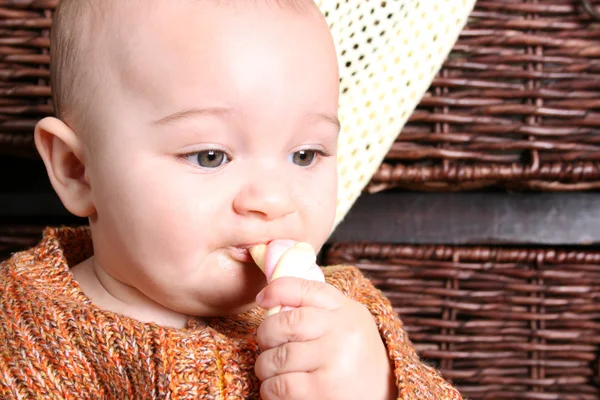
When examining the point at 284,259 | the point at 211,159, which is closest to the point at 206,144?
the point at 211,159

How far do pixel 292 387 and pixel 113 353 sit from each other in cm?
19

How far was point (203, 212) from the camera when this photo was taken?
67cm

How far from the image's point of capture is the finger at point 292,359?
62cm

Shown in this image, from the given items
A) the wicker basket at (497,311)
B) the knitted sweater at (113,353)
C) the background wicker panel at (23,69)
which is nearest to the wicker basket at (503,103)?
the background wicker panel at (23,69)

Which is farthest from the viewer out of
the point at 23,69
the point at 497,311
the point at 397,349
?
the point at 497,311

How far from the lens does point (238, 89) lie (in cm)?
68

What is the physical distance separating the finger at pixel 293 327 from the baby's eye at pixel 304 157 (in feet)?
0.55

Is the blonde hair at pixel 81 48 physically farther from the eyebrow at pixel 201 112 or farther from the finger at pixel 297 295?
the finger at pixel 297 295

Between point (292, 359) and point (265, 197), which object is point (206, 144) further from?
point (292, 359)

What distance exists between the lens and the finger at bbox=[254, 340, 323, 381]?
0.62 metres

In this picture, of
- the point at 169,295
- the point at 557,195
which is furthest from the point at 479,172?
the point at 169,295

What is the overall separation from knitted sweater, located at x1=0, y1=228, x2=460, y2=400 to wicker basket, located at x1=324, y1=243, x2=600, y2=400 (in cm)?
37

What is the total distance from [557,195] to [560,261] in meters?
0.10

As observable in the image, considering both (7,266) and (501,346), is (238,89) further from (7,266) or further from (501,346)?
(501,346)
